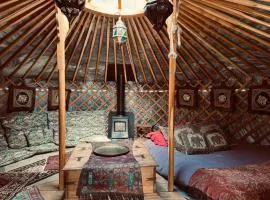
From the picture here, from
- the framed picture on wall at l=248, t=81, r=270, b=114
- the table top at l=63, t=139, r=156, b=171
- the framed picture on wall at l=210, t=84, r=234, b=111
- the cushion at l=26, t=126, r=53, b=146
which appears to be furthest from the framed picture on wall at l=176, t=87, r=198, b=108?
the cushion at l=26, t=126, r=53, b=146

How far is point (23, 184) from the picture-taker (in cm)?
277

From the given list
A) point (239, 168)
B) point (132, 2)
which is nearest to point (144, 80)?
point (132, 2)

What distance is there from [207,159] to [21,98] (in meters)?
3.48

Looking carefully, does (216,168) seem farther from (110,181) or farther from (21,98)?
(21,98)

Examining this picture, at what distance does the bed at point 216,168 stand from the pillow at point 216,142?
3.1 inches

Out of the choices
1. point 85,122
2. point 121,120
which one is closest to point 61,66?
point 85,122

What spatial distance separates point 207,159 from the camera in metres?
2.86

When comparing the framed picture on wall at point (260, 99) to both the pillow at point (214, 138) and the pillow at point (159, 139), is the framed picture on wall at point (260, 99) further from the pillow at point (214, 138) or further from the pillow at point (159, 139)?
the pillow at point (159, 139)

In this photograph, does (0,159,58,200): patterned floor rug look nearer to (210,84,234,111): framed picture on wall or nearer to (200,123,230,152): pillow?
(200,123,230,152): pillow

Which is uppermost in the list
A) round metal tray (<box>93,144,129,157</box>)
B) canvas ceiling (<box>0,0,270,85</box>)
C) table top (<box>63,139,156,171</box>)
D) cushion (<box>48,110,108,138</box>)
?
canvas ceiling (<box>0,0,270,85</box>)

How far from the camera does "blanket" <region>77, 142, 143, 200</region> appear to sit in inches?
88.0

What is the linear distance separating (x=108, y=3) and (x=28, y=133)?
9.13ft

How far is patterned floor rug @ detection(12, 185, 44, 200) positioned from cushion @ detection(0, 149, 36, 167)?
104 centimetres

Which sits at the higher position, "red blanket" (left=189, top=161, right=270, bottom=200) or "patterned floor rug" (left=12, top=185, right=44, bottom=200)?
"red blanket" (left=189, top=161, right=270, bottom=200)
